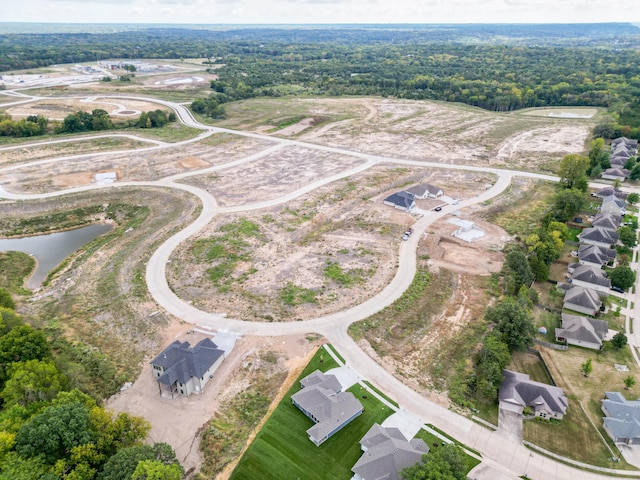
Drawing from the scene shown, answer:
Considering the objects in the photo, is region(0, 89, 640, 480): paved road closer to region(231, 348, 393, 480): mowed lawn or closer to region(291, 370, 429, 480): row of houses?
region(231, 348, 393, 480): mowed lawn

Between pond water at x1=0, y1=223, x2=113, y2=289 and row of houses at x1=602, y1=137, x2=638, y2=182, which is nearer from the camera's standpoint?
pond water at x1=0, y1=223, x2=113, y2=289

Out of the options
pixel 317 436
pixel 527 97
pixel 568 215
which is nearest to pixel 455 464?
pixel 317 436

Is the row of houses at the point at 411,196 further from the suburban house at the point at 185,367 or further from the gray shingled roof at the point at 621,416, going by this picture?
the suburban house at the point at 185,367

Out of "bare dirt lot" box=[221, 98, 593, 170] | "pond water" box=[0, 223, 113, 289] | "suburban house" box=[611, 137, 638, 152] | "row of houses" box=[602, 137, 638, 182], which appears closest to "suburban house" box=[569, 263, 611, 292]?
"row of houses" box=[602, 137, 638, 182]

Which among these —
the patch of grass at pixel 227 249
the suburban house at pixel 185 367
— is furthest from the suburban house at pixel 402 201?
the suburban house at pixel 185 367

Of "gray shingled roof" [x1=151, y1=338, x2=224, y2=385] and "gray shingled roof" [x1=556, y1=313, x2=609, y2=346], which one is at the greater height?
"gray shingled roof" [x1=151, y1=338, x2=224, y2=385]
